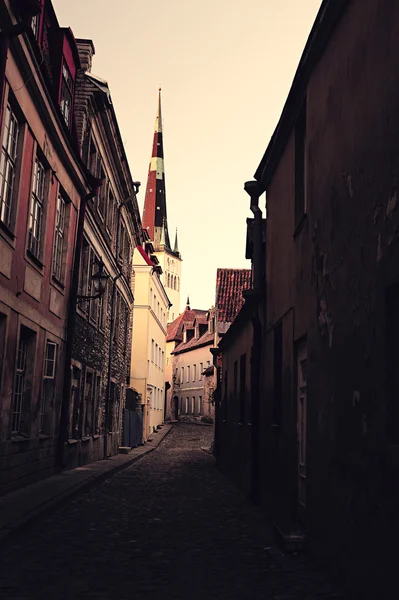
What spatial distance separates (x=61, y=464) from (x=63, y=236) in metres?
5.06

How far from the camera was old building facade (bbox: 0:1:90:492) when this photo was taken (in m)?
10.9

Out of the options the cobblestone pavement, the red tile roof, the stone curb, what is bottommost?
the cobblestone pavement

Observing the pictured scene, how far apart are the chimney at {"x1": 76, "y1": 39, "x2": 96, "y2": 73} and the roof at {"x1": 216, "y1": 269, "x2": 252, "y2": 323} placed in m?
12.8

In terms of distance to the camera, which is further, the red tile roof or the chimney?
the red tile roof

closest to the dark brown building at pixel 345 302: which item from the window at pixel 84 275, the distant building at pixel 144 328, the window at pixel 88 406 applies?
the window at pixel 84 275

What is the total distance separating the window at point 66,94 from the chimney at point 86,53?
208cm

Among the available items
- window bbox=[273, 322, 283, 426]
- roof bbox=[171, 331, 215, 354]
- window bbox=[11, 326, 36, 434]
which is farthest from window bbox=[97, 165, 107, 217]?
roof bbox=[171, 331, 215, 354]

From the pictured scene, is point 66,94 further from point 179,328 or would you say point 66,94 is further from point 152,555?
point 179,328

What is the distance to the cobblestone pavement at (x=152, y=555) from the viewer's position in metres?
5.70

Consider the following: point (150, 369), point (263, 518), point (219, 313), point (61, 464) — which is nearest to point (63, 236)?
point (61, 464)

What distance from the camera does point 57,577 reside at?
609 cm

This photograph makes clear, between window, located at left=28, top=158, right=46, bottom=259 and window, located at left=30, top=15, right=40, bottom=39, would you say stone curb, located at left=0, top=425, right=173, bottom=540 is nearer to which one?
window, located at left=28, top=158, right=46, bottom=259

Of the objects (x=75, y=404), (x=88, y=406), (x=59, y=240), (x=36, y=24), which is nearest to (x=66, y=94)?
(x=36, y=24)

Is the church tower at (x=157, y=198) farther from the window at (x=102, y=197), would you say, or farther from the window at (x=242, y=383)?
the window at (x=242, y=383)
